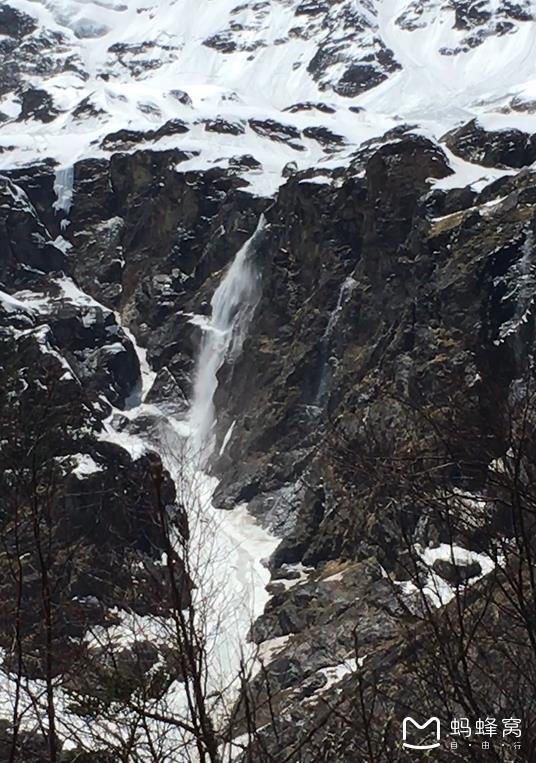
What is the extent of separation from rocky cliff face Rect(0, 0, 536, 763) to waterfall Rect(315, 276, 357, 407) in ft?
0.88

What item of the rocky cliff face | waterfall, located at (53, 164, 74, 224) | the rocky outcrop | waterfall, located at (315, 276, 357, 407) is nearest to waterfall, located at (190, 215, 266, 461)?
the rocky cliff face

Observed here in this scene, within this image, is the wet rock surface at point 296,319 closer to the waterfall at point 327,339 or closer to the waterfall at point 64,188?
the waterfall at point 327,339

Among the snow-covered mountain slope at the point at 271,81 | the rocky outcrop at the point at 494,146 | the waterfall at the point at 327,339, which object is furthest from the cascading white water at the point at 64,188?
the waterfall at the point at 327,339

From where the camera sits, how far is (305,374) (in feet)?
236

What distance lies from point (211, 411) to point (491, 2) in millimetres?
115399

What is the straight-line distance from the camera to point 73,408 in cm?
816

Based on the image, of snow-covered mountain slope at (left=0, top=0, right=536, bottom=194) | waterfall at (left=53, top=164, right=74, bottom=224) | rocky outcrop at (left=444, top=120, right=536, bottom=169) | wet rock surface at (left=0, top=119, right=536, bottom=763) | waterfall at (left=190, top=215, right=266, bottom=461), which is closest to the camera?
wet rock surface at (left=0, top=119, right=536, bottom=763)

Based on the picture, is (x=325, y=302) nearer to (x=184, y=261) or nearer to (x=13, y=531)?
(x=184, y=261)

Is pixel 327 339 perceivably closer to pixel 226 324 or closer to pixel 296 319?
pixel 296 319

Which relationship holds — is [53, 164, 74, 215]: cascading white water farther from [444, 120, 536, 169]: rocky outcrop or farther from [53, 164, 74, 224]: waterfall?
[444, 120, 536, 169]: rocky outcrop

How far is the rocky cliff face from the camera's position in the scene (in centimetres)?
629

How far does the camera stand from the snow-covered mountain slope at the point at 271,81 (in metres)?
123

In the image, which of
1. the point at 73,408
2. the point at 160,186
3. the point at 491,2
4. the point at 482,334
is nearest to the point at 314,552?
the point at 482,334

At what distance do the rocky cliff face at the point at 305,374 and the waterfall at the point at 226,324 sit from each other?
818 millimetres
